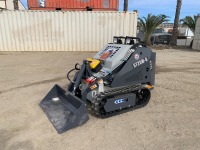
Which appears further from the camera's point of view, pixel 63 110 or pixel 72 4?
pixel 72 4

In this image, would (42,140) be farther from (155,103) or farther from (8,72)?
(8,72)

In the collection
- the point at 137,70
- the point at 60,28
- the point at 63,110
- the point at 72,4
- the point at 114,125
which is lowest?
the point at 114,125

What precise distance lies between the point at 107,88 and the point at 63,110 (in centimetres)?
90

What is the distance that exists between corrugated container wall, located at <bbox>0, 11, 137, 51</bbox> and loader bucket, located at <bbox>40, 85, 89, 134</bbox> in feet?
25.7

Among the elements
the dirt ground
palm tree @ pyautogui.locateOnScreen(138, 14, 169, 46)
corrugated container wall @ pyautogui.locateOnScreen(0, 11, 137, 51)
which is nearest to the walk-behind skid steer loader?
the dirt ground

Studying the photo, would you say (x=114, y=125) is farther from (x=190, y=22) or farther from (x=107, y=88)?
(x=190, y=22)

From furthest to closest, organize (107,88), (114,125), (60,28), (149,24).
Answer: (149,24) < (60,28) < (107,88) < (114,125)

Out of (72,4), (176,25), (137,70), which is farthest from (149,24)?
(137,70)

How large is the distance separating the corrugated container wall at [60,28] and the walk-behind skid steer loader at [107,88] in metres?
7.47

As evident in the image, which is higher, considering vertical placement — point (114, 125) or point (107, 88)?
point (107, 88)

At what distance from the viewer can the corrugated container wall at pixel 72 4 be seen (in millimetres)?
15258

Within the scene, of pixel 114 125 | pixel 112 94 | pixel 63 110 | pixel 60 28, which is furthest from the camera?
pixel 60 28

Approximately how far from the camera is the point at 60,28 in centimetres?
1122

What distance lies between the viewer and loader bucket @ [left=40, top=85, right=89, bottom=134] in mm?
3051
